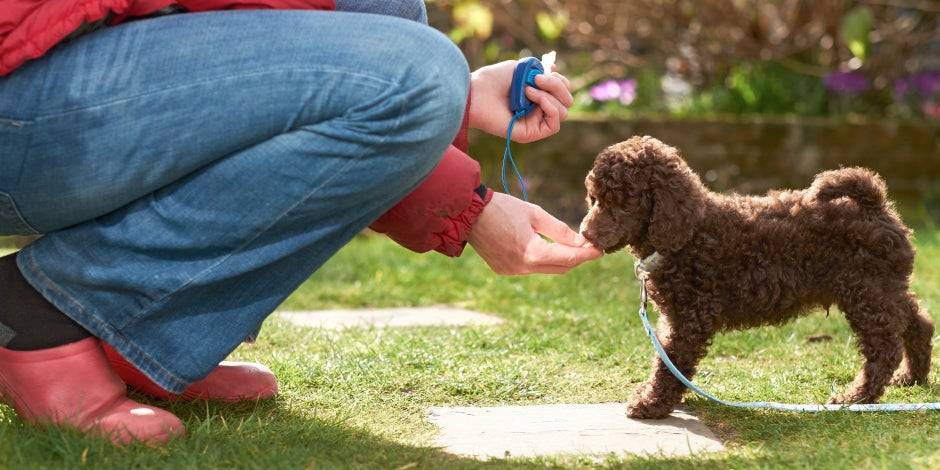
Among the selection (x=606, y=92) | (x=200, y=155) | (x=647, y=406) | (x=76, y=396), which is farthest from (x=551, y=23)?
(x=76, y=396)

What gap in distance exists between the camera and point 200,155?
2.22m

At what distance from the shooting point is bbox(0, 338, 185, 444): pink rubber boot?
233 cm

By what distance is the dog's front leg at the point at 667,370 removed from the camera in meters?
2.75

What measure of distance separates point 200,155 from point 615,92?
629 cm

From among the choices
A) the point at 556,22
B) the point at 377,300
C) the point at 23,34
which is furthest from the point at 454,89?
the point at 556,22

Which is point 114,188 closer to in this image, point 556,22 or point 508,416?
point 508,416

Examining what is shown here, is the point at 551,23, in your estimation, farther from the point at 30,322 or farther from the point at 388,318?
the point at 30,322

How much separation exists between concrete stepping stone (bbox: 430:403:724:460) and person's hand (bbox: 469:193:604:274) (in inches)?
15.7

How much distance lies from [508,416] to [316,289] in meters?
2.27

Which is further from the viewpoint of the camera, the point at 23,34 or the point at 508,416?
the point at 508,416

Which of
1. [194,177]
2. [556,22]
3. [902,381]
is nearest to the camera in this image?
[194,177]

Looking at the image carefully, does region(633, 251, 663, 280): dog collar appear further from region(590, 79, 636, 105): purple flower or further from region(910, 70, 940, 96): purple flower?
region(910, 70, 940, 96): purple flower

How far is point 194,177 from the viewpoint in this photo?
2273 mm

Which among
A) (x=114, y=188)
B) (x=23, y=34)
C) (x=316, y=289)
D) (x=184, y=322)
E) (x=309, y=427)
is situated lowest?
(x=316, y=289)
